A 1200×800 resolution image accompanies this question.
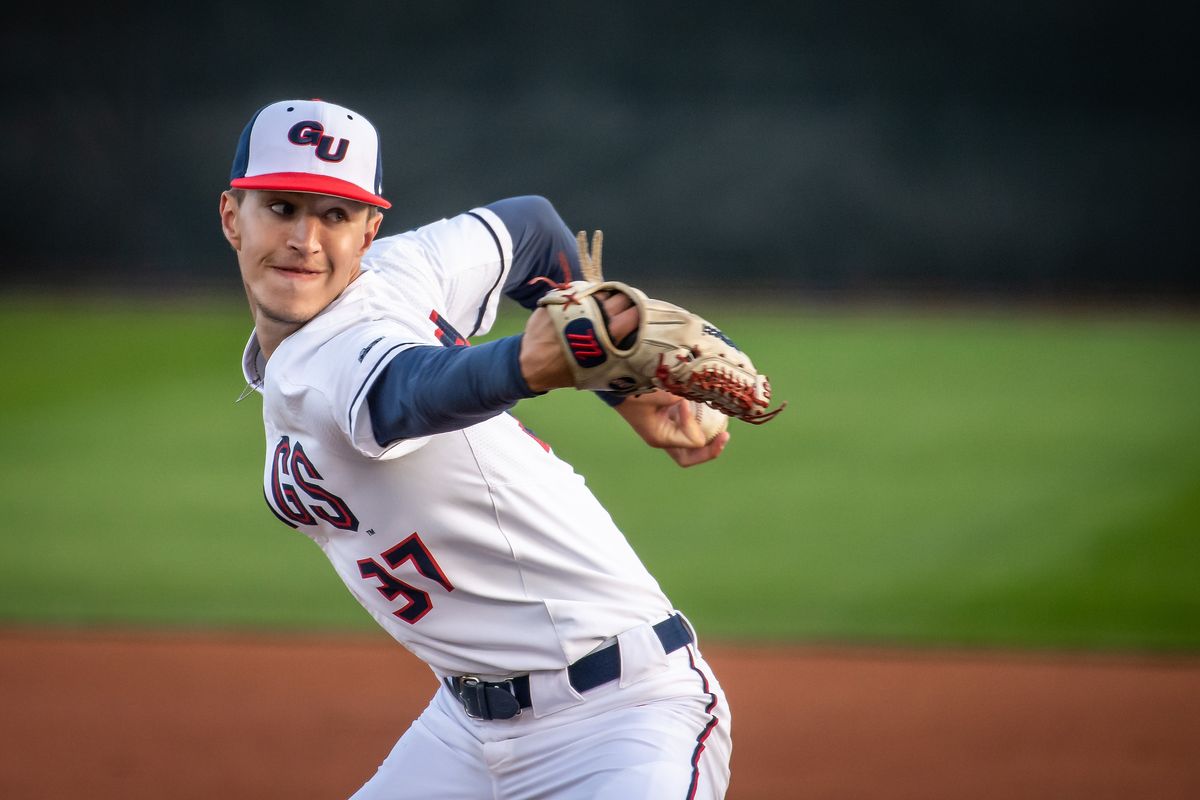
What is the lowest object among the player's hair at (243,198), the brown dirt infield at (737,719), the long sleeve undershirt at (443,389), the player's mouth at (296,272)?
the brown dirt infield at (737,719)

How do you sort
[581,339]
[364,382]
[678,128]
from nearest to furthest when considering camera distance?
[581,339]
[364,382]
[678,128]

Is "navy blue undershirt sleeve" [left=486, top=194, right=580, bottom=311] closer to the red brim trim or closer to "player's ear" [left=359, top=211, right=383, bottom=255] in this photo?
"player's ear" [left=359, top=211, right=383, bottom=255]

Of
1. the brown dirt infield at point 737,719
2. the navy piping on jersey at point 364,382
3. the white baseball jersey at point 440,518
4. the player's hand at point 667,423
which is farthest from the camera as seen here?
the brown dirt infield at point 737,719

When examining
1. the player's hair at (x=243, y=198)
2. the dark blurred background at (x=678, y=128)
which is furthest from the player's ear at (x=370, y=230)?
the dark blurred background at (x=678, y=128)

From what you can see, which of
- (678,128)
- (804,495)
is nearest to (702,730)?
(804,495)

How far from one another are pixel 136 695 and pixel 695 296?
38.0 feet

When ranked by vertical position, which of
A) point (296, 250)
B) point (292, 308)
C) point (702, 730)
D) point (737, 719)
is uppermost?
point (296, 250)

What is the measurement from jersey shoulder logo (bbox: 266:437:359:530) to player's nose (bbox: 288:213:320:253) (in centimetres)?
34

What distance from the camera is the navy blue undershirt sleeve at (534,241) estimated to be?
2844mm

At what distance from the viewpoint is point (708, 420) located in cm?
281

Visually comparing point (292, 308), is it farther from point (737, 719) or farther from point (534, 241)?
point (737, 719)

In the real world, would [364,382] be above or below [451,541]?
above

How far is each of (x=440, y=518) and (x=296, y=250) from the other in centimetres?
54

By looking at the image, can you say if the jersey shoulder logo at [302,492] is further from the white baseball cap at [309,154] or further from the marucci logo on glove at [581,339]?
the marucci logo on glove at [581,339]
